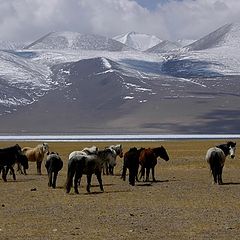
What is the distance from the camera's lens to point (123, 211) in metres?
18.3

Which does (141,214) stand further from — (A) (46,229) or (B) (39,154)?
(B) (39,154)

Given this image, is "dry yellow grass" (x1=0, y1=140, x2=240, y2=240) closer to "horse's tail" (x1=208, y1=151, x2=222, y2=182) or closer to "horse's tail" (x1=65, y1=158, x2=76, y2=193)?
"horse's tail" (x1=65, y1=158, x2=76, y2=193)

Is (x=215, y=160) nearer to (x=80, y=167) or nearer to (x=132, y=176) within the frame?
(x=132, y=176)

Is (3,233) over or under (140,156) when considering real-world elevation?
under

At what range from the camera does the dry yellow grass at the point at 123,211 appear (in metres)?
14.8

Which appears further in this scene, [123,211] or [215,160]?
[215,160]

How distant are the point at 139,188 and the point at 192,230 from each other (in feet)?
31.8

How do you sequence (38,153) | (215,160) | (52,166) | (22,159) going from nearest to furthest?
(52,166), (215,160), (22,159), (38,153)

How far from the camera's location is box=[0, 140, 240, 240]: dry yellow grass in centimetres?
1484

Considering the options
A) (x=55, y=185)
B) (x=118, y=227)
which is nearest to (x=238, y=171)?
(x=55, y=185)

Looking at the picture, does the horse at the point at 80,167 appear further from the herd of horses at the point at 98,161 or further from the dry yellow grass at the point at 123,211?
the dry yellow grass at the point at 123,211

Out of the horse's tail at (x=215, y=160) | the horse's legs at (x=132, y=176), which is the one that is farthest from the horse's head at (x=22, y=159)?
the horse's tail at (x=215, y=160)

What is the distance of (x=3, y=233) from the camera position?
14.9 metres

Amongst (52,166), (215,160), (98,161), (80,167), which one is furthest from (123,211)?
(215,160)
